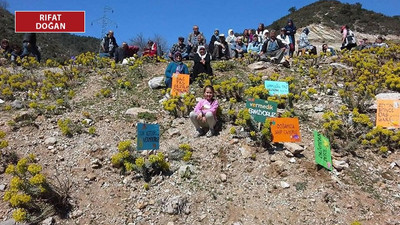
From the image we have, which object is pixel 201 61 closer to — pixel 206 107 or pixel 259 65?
pixel 259 65

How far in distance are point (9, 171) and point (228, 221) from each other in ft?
9.59

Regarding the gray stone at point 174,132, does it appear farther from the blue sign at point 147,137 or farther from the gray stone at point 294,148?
the gray stone at point 294,148

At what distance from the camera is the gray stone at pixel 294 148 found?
530 cm

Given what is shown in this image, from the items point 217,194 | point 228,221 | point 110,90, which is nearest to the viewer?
point 228,221

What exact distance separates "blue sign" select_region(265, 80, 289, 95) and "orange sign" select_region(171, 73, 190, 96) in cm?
192

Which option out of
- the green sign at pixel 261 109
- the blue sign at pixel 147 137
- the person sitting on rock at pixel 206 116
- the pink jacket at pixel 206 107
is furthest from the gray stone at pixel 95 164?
the green sign at pixel 261 109

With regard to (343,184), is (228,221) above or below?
below

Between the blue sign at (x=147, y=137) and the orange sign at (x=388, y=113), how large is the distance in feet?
14.0

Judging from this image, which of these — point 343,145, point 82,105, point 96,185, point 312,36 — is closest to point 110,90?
point 82,105

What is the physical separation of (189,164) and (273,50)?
6520mm

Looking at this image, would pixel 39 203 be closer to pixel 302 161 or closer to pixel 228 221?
pixel 228 221

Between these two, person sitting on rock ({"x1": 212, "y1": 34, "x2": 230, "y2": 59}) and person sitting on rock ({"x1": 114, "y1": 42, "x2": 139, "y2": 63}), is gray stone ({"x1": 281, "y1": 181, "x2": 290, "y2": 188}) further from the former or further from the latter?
person sitting on rock ({"x1": 114, "y1": 42, "x2": 139, "y2": 63})

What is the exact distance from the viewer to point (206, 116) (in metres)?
5.82

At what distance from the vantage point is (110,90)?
8.45 metres
